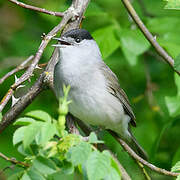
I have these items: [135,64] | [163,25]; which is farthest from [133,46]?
[163,25]

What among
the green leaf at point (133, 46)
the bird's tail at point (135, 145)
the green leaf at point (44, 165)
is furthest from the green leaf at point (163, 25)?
the green leaf at point (44, 165)

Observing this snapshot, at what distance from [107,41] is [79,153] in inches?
94.1

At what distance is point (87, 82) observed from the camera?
3.68 meters

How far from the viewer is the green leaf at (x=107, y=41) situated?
13.2ft

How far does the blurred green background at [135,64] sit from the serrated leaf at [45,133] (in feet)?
7.15

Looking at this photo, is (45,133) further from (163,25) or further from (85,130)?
(163,25)

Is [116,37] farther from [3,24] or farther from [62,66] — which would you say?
[3,24]

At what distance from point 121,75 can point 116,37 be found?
1.49 m

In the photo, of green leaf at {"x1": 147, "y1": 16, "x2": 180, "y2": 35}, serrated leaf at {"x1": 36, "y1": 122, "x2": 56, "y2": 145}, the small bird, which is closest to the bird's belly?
the small bird

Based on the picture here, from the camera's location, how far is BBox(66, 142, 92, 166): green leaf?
1859 mm

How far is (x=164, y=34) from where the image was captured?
4.52m

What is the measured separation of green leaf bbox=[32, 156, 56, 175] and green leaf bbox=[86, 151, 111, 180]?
0.17m

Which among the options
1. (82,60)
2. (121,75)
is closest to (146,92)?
(121,75)

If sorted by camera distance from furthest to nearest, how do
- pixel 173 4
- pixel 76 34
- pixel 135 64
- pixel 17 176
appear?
pixel 135 64 → pixel 76 34 → pixel 173 4 → pixel 17 176
